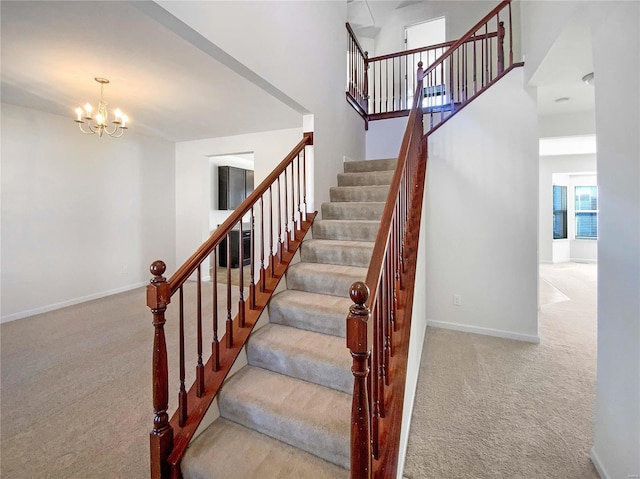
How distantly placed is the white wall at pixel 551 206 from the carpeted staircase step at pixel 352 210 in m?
6.52

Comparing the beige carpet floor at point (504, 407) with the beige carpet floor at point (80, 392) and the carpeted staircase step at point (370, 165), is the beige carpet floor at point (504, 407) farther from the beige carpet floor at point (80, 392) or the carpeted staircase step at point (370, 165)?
the carpeted staircase step at point (370, 165)

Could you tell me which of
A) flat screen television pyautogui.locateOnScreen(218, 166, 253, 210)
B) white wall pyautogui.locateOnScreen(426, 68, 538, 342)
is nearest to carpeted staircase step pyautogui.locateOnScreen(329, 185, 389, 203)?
white wall pyautogui.locateOnScreen(426, 68, 538, 342)

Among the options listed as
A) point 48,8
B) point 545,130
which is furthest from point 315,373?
point 545,130

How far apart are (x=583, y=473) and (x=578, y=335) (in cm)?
221

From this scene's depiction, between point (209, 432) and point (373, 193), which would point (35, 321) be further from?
point (373, 193)

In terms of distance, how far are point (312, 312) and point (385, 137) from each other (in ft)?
11.8

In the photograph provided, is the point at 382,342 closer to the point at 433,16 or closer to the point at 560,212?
the point at 433,16

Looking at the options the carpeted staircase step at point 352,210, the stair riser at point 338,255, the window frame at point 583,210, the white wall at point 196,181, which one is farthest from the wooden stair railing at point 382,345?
the window frame at point 583,210

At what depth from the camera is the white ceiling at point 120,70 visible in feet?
6.70

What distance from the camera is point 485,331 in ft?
10.7

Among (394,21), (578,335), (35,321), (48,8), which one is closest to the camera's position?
(48,8)

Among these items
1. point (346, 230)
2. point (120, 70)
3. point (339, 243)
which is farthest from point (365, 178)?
point (120, 70)

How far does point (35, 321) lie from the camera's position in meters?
3.52

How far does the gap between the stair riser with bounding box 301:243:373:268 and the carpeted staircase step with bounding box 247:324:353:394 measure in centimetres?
76
